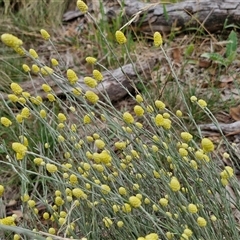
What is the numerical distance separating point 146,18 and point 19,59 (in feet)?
2.59

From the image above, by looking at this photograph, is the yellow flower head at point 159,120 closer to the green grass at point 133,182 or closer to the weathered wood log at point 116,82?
the green grass at point 133,182

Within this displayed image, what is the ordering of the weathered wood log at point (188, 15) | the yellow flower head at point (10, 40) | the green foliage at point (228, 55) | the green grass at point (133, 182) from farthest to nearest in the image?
the weathered wood log at point (188, 15) → the green foliage at point (228, 55) → the green grass at point (133, 182) → the yellow flower head at point (10, 40)

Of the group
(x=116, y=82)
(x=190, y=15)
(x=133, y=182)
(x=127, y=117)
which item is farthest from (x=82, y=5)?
(x=190, y=15)

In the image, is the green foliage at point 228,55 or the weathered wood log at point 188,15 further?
the weathered wood log at point 188,15

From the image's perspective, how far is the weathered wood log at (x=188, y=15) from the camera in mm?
2809

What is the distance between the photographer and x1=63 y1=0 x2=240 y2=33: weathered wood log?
281 cm

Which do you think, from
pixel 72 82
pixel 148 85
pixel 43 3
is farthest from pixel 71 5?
pixel 72 82

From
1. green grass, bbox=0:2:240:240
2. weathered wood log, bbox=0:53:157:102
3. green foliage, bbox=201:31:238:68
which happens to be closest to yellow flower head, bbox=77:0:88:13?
green grass, bbox=0:2:240:240

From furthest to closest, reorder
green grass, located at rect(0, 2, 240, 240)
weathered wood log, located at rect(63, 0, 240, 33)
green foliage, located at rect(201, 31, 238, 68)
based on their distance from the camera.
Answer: weathered wood log, located at rect(63, 0, 240, 33)
green foliage, located at rect(201, 31, 238, 68)
green grass, located at rect(0, 2, 240, 240)

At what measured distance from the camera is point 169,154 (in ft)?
4.17

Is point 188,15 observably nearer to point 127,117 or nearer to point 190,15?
point 190,15

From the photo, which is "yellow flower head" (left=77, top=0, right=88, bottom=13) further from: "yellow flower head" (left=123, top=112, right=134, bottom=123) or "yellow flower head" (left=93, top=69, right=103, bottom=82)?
"yellow flower head" (left=123, top=112, right=134, bottom=123)

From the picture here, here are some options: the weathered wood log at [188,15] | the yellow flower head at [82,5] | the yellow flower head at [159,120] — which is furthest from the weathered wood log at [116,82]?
the yellow flower head at [159,120]

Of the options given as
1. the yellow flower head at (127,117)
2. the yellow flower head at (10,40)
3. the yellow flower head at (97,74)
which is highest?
the yellow flower head at (10,40)
